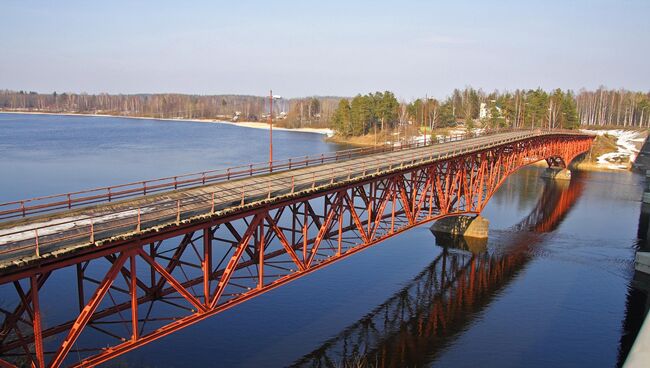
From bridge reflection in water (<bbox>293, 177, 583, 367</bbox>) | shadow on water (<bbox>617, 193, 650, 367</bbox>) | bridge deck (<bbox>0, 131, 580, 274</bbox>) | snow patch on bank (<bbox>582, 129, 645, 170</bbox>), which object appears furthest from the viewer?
snow patch on bank (<bbox>582, 129, 645, 170</bbox>)

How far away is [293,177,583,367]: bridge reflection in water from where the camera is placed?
3375 centimetres

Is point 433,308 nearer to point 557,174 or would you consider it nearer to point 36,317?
point 36,317

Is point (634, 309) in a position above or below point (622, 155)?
below

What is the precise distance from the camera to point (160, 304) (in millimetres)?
38156

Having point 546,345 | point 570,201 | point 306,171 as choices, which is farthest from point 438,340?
point 570,201

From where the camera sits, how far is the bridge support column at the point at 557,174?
105m

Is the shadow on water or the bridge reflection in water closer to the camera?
the bridge reflection in water

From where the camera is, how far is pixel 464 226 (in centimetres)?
5931

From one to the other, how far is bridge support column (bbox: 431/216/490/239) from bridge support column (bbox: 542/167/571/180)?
5484cm

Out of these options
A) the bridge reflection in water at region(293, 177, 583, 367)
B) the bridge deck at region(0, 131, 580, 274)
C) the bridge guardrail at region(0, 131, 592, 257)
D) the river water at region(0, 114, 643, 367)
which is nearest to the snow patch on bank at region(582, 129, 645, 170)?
the river water at region(0, 114, 643, 367)

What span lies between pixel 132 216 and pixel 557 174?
99518 millimetres

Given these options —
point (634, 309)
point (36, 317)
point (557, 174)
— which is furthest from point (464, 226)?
point (557, 174)

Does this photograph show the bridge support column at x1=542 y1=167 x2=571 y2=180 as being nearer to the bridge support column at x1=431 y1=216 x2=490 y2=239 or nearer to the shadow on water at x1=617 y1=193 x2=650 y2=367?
the shadow on water at x1=617 y1=193 x2=650 y2=367

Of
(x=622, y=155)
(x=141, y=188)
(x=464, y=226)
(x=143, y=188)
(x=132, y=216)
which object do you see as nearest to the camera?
(x=132, y=216)
